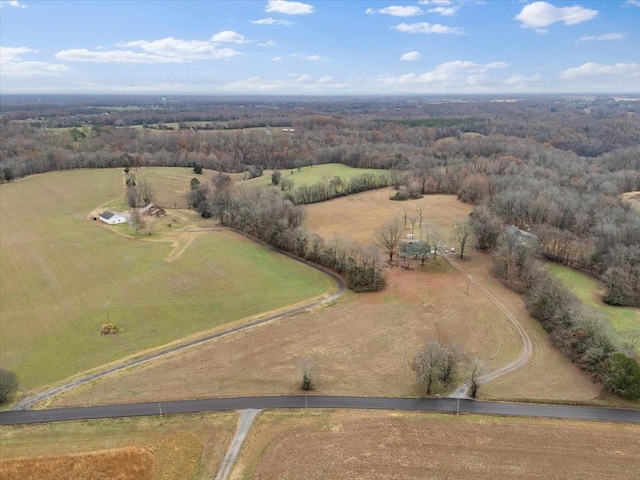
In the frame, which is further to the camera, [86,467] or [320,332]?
[320,332]

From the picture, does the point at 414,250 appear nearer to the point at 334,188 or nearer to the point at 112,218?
the point at 334,188

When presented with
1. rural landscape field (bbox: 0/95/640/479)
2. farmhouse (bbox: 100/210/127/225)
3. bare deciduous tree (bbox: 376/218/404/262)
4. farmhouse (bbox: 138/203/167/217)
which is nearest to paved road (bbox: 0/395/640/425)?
rural landscape field (bbox: 0/95/640/479)

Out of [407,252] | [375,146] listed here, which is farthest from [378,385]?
[375,146]

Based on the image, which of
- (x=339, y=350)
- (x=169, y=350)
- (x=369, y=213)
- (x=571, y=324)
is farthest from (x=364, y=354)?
(x=369, y=213)

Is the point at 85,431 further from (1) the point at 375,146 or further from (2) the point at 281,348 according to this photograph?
(1) the point at 375,146

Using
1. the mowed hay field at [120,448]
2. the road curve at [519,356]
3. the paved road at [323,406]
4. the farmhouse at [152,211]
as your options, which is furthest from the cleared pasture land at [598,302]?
the farmhouse at [152,211]

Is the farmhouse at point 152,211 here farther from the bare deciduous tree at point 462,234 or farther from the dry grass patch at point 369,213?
the bare deciduous tree at point 462,234
